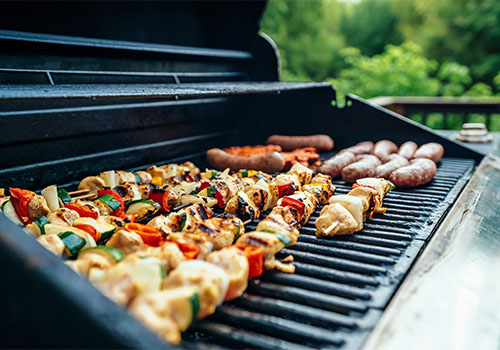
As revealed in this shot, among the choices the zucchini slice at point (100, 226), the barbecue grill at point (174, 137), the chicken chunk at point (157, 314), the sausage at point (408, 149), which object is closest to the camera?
the barbecue grill at point (174, 137)

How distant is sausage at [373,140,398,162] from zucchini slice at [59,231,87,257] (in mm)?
3353

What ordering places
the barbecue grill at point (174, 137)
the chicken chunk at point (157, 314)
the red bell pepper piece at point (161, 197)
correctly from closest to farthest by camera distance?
the barbecue grill at point (174, 137)
the chicken chunk at point (157, 314)
the red bell pepper piece at point (161, 197)

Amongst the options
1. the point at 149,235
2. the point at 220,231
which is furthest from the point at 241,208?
the point at 149,235

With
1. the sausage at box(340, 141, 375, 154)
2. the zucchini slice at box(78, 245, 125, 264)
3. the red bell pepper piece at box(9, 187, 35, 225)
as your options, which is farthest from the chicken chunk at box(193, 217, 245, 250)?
the sausage at box(340, 141, 375, 154)

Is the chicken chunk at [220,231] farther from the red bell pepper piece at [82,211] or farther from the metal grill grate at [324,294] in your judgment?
the red bell pepper piece at [82,211]

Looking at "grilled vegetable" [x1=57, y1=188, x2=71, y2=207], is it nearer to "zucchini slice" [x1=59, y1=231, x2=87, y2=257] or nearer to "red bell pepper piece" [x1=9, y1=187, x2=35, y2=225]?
"red bell pepper piece" [x1=9, y1=187, x2=35, y2=225]

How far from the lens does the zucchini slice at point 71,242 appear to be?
199 cm

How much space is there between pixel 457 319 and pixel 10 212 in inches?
98.4

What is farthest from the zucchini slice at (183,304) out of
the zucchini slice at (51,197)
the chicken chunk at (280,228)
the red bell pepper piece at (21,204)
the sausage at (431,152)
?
the sausage at (431,152)

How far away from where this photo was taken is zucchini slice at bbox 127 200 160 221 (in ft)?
9.09

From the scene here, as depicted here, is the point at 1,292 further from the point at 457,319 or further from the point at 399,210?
the point at 399,210

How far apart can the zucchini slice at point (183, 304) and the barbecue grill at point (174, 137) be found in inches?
5.6

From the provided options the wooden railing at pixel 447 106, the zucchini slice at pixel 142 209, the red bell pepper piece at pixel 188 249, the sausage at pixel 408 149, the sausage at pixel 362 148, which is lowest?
the zucchini slice at pixel 142 209

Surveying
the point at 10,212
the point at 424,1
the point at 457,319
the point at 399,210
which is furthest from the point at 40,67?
the point at 424,1
